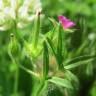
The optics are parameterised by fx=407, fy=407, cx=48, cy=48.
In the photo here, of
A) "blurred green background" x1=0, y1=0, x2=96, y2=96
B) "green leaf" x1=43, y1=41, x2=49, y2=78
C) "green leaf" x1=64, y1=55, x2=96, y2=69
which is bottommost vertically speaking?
"blurred green background" x1=0, y1=0, x2=96, y2=96

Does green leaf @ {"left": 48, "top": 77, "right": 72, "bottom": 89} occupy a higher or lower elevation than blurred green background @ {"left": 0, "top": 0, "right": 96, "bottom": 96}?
higher

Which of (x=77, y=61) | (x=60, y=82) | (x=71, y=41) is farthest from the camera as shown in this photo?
(x=71, y=41)

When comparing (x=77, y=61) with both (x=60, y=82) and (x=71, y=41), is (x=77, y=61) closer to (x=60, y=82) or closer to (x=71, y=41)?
(x=60, y=82)

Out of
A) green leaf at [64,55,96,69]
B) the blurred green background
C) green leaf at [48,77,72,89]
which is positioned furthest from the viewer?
the blurred green background

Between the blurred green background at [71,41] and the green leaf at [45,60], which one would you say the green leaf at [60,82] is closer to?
the green leaf at [45,60]

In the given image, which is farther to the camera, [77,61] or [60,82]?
[77,61]

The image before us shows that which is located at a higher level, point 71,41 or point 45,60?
point 45,60

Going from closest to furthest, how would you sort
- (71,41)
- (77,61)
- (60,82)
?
(60,82) → (77,61) → (71,41)

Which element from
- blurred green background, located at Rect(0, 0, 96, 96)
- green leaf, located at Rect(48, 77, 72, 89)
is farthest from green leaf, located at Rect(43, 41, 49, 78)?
blurred green background, located at Rect(0, 0, 96, 96)

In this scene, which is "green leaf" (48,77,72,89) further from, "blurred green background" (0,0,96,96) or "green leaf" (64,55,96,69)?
"blurred green background" (0,0,96,96)

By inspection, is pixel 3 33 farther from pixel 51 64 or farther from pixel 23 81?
pixel 51 64

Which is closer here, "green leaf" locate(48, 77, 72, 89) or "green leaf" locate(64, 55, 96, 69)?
"green leaf" locate(48, 77, 72, 89)

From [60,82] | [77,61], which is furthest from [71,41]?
[60,82]
